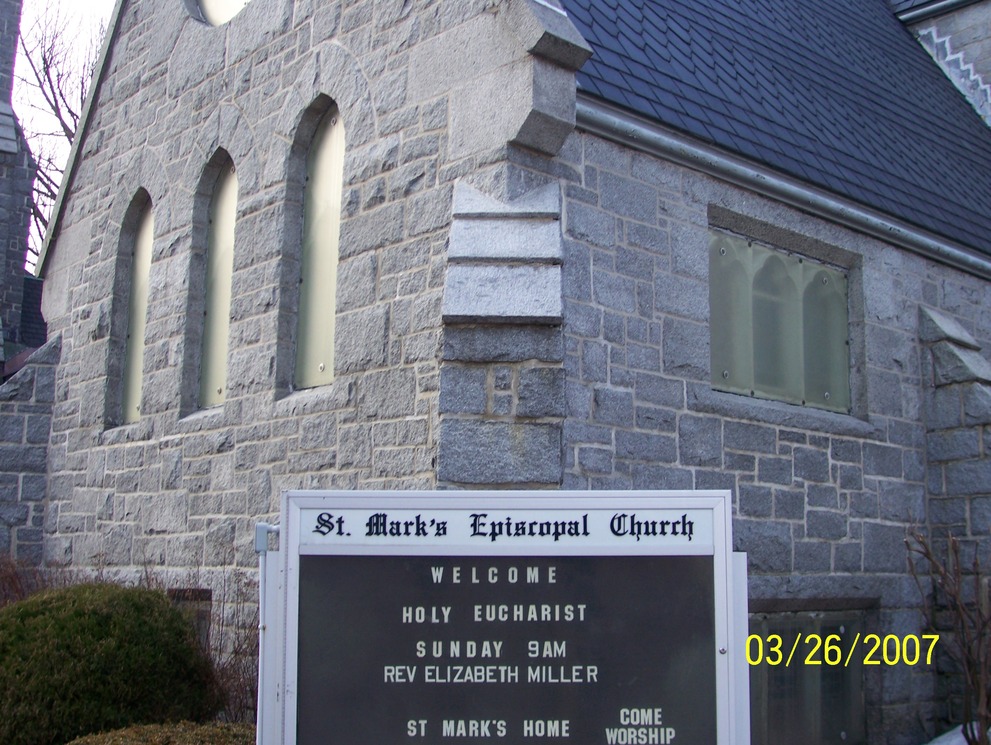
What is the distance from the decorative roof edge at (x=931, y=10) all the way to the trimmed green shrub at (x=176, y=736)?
12899 millimetres

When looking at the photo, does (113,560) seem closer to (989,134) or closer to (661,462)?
(661,462)

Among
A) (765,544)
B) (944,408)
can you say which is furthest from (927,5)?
(765,544)

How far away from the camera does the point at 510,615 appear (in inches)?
153

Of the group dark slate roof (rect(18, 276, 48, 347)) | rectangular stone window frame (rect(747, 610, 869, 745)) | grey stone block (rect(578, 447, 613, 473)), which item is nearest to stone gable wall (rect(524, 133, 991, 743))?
grey stone block (rect(578, 447, 613, 473))

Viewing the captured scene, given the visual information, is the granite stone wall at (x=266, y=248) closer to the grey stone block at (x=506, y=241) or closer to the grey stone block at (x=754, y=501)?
the grey stone block at (x=506, y=241)

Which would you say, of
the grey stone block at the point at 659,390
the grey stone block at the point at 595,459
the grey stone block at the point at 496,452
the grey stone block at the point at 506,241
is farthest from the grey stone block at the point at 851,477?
the grey stone block at the point at 506,241

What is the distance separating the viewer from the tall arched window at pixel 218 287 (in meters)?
9.16

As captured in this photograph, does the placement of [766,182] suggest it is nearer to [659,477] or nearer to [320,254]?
[659,477]

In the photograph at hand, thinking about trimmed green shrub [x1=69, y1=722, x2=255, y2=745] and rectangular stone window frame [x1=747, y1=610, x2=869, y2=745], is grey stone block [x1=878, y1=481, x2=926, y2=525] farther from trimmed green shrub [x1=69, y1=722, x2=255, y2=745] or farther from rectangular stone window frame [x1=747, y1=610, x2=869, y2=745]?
trimmed green shrub [x1=69, y1=722, x2=255, y2=745]

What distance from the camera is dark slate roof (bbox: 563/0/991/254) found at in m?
7.77

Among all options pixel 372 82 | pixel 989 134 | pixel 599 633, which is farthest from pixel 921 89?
pixel 599 633

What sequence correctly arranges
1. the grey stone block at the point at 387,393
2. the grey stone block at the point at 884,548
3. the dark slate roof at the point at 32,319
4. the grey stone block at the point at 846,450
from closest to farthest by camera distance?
1. the grey stone block at the point at 387,393
2. the grey stone block at the point at 846,450
3. the grey stone block at the point at 884,548
4. the dark slate roof at the point at 32,319

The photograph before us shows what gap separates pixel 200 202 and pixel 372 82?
2548mm

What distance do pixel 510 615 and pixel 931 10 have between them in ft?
43.9
